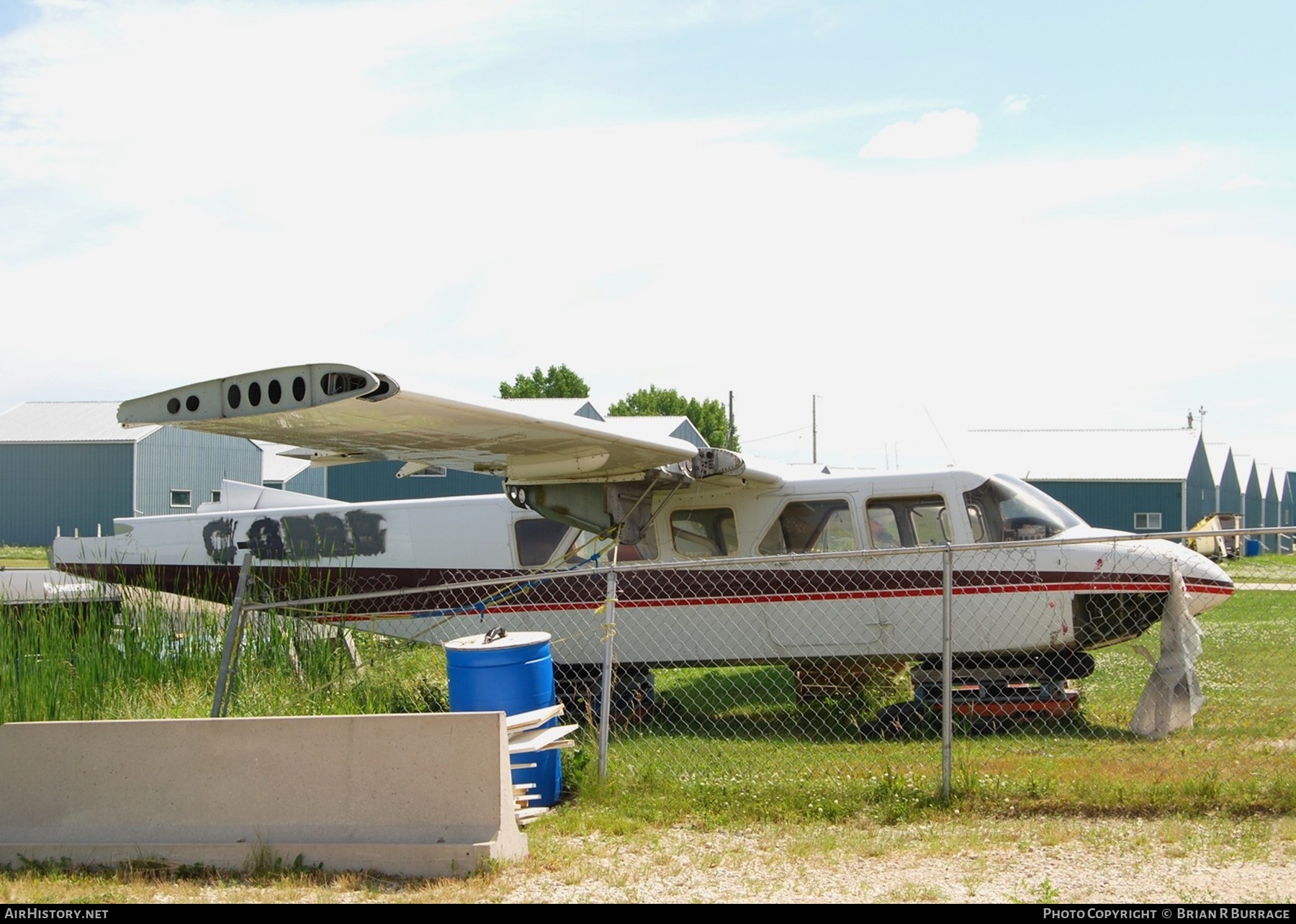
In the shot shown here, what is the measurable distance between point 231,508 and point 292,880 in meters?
7.52

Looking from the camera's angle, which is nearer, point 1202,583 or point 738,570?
point 1202,583

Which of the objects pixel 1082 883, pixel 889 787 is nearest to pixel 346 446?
pixel 889 787

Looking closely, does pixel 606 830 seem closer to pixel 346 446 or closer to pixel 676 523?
pixel 346 446

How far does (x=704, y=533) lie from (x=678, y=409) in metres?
60.2

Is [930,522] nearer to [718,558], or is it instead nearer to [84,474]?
[718,558]

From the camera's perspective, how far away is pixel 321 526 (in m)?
10.9

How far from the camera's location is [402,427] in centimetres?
742

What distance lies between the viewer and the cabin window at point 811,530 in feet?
31.5

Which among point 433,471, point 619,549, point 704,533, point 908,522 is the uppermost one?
point 433,471

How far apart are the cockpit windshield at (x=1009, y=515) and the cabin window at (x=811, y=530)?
1050mm

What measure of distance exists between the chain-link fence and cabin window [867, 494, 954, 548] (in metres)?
0.20

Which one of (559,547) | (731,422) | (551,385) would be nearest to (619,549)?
(559,547)

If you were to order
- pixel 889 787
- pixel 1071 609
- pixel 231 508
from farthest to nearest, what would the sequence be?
1. pixel 231 508
2. pixel 1071 609
3. pixel 889 787

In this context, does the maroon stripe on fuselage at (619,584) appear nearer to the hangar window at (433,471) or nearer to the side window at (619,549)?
the side window at (619,549)
